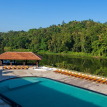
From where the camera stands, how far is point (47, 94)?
13.1 metres

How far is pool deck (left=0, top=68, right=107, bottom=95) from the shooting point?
563 inches

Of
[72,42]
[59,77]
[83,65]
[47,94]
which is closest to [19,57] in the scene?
[59,77]

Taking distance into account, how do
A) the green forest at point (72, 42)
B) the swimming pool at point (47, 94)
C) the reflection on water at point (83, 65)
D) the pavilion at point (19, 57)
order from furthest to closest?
1. the green forest at point (72, 42)
2. the reflection on water at point (83, 65)
3. the pavilion at point (19, 57)
4. the swimming pool at point (47, 94)

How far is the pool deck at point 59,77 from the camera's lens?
14.3 meters

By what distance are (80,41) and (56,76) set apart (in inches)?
1432

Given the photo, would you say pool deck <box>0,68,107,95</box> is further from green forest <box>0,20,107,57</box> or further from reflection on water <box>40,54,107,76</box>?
green forest <box>0,20,107,57</box>

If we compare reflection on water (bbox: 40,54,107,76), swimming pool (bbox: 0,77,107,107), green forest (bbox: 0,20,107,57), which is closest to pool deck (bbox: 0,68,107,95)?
swimming pool (bbox: 0,77,107,107)

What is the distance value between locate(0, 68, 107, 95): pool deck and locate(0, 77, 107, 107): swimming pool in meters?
0.76

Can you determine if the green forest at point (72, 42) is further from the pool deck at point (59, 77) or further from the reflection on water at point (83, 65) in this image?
the pool deck at point (59, 77)

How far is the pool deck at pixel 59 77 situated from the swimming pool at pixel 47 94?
762 mm

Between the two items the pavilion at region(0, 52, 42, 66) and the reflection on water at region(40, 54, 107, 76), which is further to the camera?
the reflection on water at region(40, 54, 107, 76)

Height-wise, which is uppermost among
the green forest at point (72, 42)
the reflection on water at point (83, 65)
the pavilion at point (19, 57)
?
the green forest at point (72, 42)

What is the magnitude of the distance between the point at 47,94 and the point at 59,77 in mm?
4566

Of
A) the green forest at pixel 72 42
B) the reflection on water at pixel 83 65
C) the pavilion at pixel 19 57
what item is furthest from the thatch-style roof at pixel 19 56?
the green forest at pixel 72 42
